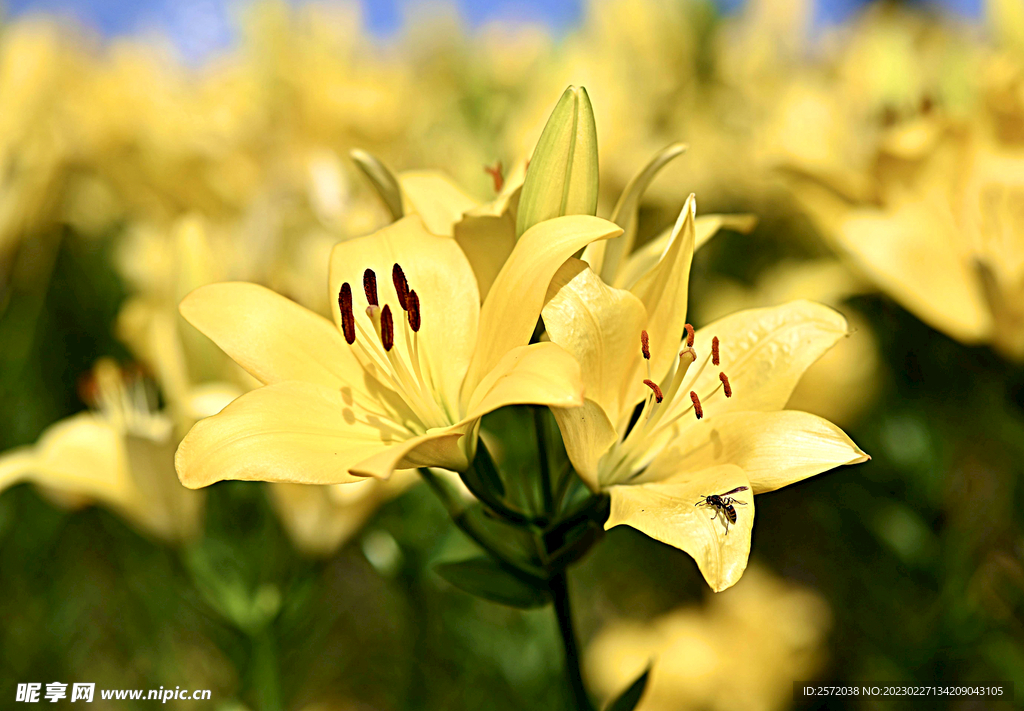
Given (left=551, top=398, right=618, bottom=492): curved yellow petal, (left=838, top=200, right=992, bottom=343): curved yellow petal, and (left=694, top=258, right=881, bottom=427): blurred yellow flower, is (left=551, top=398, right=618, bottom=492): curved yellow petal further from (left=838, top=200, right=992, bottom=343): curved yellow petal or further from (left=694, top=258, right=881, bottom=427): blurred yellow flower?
(left=694, top=258, right=881, bottom=427): blurred yellow flower

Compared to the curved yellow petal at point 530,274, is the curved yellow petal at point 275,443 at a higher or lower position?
lower

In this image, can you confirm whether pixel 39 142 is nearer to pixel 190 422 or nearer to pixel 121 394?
pixel 121 394

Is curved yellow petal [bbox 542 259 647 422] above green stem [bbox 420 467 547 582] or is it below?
above

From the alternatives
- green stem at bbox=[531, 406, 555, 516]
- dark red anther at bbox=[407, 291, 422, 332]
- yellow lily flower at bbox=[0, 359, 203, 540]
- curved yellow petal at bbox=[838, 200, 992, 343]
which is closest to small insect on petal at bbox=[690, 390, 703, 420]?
green stem at bbox=[531, 406, 555, 516]

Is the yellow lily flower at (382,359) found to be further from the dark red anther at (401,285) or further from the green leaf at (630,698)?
the green leaf at (630,698)

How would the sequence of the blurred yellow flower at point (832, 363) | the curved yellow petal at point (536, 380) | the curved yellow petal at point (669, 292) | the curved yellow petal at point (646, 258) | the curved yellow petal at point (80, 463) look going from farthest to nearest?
the blurred yellow flower at point (832, 363) < the curved yellow petal at point (80, 463) < the curved yellow petal at point (646, 258) < the curved yellow petal at point (669, 292) < the curved yellow petal at point (536, 380)

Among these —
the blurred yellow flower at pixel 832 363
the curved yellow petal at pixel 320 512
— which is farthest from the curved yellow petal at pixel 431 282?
the blurred yellow flower at pixel 832 363

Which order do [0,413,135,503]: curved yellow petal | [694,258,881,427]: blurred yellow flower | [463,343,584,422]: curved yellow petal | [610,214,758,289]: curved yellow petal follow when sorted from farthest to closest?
[694,258,881,427]: blurred yellow flower < [0,413,135,503]: curved yellow petal < [610,214,758,289]: curved yellow petal < [463,343,584,422]: curved yellow petal
